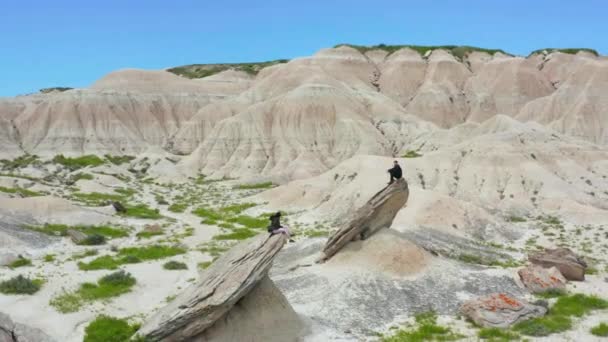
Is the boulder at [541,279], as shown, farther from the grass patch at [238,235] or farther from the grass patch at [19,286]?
the grass patch at [19,286]

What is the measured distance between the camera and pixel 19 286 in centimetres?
2317

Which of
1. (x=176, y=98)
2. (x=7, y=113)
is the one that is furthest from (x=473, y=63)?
(x=7, y=113)

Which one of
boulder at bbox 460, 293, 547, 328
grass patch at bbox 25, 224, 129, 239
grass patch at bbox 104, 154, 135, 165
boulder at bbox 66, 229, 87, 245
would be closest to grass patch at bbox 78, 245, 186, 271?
boulder at bbox 66, 229, 87, 245

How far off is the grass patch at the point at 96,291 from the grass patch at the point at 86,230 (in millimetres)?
14181

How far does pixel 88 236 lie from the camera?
3725 cm

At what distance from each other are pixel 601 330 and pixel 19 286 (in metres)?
23.7

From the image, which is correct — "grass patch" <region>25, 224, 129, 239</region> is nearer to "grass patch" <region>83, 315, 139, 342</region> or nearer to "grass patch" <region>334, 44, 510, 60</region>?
"grass patch" <region>83, 315, 139, 342</region>

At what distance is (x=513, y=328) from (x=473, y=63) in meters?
137

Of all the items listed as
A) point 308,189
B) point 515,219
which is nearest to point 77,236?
point 308,189

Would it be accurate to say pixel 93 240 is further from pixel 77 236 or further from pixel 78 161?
pixel 78 161

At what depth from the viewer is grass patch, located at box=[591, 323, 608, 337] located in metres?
18.1

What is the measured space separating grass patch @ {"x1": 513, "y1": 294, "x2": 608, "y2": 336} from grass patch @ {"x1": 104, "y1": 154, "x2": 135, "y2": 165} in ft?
300

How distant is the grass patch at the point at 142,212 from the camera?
1992 inches

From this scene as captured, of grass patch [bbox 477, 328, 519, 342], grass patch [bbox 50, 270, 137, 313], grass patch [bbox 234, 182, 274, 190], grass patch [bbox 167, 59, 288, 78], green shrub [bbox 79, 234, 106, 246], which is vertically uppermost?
grass patch [bbox 167, 59, 288, 78]
